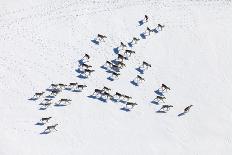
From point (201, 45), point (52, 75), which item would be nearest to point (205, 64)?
point (201, 45)

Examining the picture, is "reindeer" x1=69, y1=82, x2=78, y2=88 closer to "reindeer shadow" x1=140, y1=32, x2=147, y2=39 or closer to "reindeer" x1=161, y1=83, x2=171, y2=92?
"reindeer" x1=161, y1=83, x2=171, y2=92

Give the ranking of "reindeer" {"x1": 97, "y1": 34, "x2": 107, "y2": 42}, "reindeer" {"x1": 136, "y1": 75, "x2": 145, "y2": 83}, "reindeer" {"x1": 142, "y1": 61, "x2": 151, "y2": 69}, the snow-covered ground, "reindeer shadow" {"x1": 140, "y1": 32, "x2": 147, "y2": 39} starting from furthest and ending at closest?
1. "reindeer shadow" {"x1": 140, "y1": 32, "x2": 147, "y2": 39}
2. "reindeer" {"x1": 97, "y1": 34, "x2": 107, "y2": 42}
3. "reindeer" {"x1": 142, "y1": 61, "x2": 151, "y2": 69}
4. "reindeer" {"x1": 136, "y1": 75, "x2": 145, "y2": 83}
5. the snow-covered ground

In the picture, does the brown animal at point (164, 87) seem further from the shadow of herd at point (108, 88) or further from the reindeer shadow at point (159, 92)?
the reindeer shadow at point (159, 92)

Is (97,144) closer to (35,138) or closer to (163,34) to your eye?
(35,138)

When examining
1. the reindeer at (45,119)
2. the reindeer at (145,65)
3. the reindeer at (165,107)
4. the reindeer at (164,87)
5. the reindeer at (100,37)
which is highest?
the reindeer at (100,37)

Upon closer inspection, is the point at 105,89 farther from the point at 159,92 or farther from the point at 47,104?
the point at 47,104

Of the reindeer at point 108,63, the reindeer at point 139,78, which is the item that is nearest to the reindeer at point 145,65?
the reindeer at point 139,78

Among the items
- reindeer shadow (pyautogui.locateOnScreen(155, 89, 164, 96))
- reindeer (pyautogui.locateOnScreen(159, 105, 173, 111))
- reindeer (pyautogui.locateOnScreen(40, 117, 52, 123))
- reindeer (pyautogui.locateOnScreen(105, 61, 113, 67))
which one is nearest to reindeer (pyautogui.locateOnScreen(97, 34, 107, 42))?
reindeer (pyautogui.locateOnScreen(105, 61, 113, 67))

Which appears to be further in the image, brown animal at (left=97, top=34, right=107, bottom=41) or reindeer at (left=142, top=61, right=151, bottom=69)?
brown animal at (left=97, top=34, right=107, bottom=41)

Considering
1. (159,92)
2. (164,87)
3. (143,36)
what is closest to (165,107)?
(159,92)
